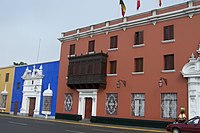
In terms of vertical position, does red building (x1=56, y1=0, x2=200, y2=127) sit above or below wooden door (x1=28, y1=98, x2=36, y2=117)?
above

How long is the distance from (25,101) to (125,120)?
17.3 m

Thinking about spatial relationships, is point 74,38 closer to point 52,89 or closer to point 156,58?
point 52,89

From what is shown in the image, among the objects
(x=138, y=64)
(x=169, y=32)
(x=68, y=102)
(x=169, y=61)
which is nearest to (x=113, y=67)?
(x=138, y=64)

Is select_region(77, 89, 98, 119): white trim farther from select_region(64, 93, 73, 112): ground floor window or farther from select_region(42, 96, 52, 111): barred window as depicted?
select_region(42, 96, 52, 111): barred window

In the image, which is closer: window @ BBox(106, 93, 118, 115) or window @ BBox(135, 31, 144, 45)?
window @ BBox(135, 31, 144, 45)

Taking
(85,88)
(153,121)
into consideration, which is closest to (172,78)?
(153,121)

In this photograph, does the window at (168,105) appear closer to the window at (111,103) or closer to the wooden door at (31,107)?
the window at (111,103)

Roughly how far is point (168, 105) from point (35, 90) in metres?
19.1

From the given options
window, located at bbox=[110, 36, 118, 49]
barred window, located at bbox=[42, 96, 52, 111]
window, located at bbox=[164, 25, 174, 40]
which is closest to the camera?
window, located at bbox=[164, 25, 174, 40]

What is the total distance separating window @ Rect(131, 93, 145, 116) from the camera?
24064 mm

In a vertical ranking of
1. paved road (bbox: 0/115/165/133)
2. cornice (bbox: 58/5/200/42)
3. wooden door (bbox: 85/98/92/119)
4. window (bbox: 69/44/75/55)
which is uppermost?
cornice (bbox: 58/5/200/42)

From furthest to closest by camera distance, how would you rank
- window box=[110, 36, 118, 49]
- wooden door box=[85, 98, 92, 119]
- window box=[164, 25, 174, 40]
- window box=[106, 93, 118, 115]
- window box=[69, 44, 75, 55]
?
1. window box=[69, 44, 75, 55]
2. wooden door box=[85, 98, 92, 119]
3. window box=[110, 36, 118, 49]
4. window box=[106, 93, 118, 115]
5. window box=[164, 25, 174, 40]

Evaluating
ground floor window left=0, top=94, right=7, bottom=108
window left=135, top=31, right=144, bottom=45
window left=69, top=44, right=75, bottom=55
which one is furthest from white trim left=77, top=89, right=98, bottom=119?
ground floor window left=0, top=94, right=7, bottom=108

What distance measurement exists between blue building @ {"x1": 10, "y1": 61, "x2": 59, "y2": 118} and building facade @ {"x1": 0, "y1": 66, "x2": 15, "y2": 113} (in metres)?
1.16
